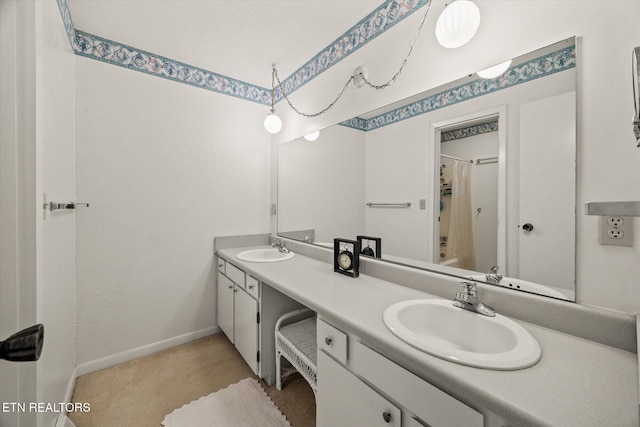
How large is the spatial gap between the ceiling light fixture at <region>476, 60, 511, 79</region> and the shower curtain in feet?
1.20

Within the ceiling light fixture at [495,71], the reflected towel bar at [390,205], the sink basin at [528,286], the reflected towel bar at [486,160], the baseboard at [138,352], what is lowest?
the baseboard at [138,352]

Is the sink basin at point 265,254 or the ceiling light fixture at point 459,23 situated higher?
the ceiling light fixture at point 459,23

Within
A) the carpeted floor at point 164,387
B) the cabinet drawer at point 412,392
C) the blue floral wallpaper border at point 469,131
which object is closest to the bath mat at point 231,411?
the carpeted floor at point 164,387

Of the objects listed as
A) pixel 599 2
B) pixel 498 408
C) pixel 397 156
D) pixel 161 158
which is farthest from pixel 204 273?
pixel 599 2

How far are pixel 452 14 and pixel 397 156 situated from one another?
2.19 ft

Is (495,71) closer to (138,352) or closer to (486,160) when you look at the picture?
(486,160)

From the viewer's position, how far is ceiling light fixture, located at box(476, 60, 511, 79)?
1.01 meters

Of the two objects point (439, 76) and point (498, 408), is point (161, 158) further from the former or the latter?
point (498, 408)

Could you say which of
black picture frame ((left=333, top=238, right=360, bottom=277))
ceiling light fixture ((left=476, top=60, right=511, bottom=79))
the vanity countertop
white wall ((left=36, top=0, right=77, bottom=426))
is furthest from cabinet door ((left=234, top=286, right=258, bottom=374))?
ceiling light fixture ((left=476, top=60, right=511, bottom=79))

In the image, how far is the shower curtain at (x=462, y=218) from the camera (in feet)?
3.85

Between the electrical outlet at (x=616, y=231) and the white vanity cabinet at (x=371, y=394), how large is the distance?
690 mm

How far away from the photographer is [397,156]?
1492mm

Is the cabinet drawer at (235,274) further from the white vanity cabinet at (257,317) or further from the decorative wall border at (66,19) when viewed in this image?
the decorative wall border at (66,19)

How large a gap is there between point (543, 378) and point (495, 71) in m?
1.09
